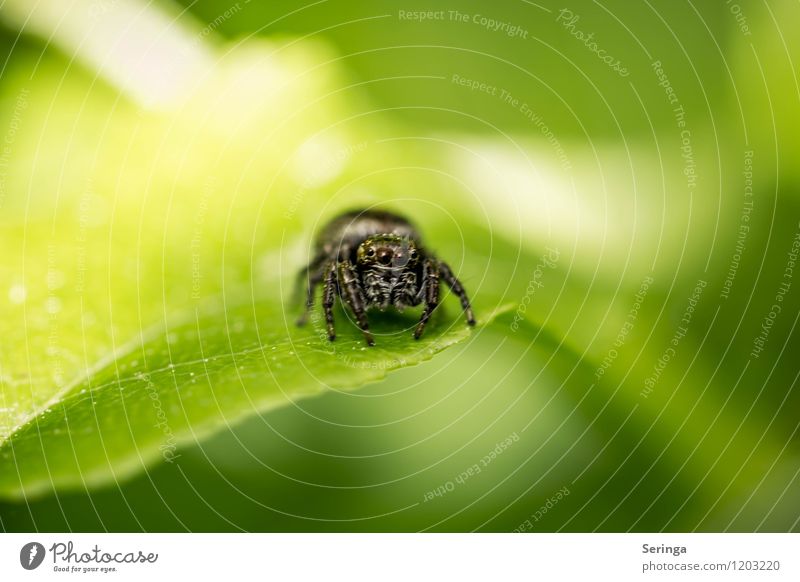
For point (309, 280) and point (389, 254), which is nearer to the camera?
point (389, 254)

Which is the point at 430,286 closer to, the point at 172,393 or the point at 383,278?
the point at 383,278

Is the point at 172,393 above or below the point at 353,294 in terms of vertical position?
below

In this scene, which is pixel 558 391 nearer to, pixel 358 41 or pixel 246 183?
pixel 246 183

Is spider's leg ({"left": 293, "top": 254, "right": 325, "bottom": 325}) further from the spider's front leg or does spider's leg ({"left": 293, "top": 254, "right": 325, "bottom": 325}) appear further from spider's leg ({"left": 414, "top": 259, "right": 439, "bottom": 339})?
spider's leg ({"left": 414, "top": 259, "right": 439, "bottom": 339})
